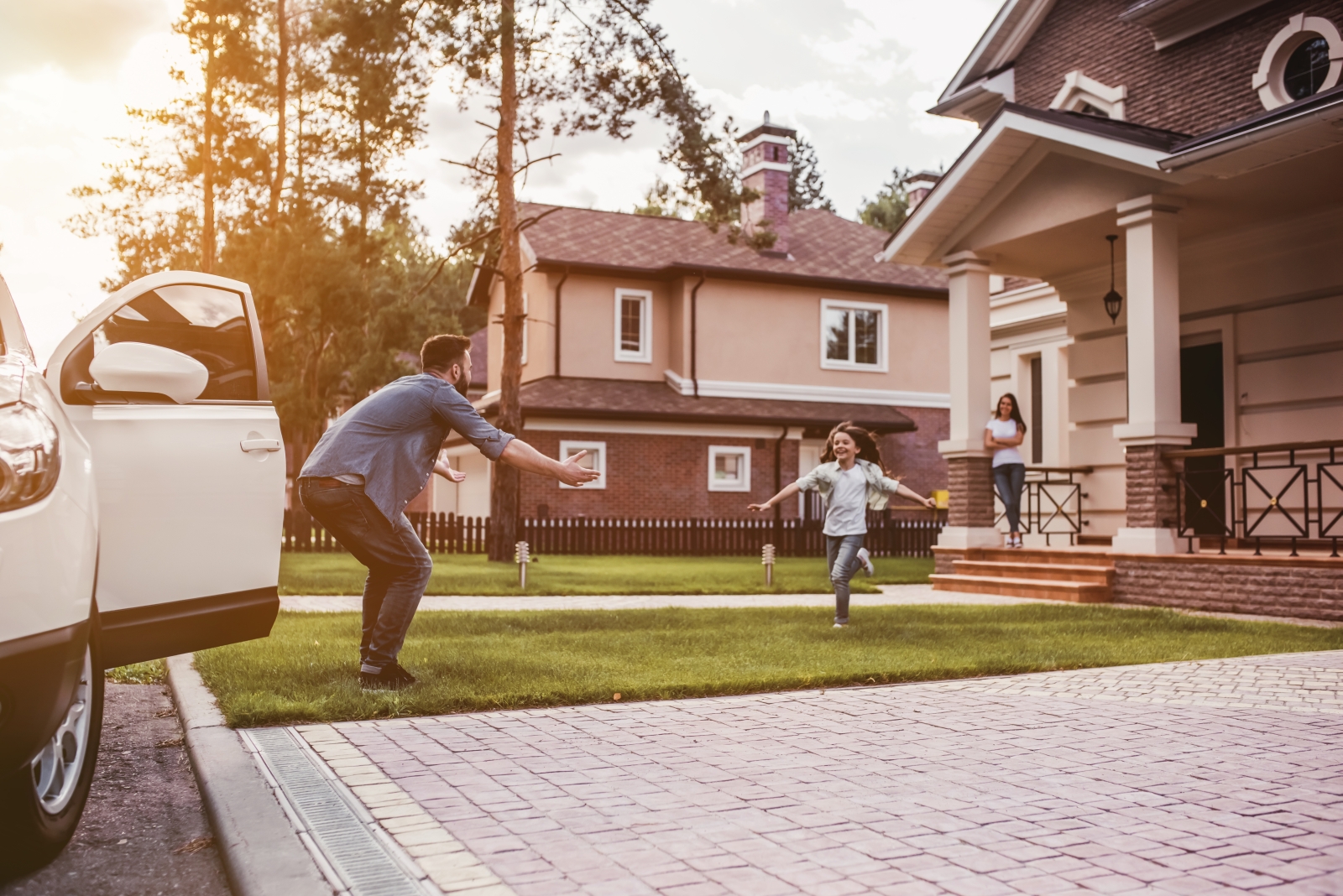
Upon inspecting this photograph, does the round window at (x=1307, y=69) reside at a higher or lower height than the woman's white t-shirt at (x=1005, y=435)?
higher

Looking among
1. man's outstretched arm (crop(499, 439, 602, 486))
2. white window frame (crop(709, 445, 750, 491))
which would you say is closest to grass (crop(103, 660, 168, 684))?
man's outstretched arm (crop(499, 439, 602, 486))

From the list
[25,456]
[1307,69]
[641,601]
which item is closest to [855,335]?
[1307,69]

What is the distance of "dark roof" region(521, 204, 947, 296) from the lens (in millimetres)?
28688

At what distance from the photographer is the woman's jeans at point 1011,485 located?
14938mm

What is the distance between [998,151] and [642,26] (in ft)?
27.6

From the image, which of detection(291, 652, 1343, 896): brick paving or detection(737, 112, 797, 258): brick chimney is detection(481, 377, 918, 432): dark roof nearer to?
detection(737, 112, 797, 258): brick chimney

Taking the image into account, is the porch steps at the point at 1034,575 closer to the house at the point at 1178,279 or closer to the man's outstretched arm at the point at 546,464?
the house at the point at 1178,279

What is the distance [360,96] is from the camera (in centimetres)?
1947

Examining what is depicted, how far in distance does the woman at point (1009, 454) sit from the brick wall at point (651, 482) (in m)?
12.7

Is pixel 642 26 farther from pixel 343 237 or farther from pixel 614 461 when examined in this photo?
pixel 614 461

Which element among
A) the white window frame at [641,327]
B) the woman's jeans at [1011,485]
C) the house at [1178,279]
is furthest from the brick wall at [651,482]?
the woman's jeans at [1011,485]

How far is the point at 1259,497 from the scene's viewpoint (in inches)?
552

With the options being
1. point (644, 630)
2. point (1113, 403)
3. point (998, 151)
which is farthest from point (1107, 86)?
point (644, 630)

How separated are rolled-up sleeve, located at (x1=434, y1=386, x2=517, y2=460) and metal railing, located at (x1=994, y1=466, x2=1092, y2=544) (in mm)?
10776
